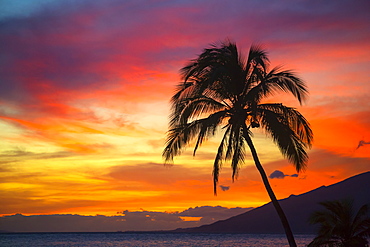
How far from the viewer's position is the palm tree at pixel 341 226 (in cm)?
2566

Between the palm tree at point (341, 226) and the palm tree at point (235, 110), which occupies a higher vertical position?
the palm tree at point (235, 110)

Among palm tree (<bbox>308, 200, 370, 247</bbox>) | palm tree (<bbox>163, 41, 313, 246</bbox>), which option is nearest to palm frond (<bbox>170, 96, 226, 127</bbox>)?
palm tree (<bbox>163, 41, 313, 246</bbox>)

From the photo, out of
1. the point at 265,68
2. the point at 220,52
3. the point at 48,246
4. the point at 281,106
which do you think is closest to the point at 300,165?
the point at 281,106

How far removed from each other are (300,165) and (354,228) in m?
7.03

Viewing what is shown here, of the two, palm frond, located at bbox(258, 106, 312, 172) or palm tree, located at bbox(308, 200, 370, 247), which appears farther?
palm tree, located at bbox(308, 200, 370, 247)

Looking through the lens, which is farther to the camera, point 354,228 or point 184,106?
point 354,228

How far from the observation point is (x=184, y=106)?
22.7 m

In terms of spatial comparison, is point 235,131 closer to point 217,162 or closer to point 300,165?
point 217,162

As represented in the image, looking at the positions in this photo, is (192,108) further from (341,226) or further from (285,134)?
(341,226)

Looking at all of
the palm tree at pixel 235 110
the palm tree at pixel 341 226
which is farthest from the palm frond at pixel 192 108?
the palm tree at pixel 341 226

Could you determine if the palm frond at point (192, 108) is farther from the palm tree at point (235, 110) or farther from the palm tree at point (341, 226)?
the palm tree at point (341, 226)

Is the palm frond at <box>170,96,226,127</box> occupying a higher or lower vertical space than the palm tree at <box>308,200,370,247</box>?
higher

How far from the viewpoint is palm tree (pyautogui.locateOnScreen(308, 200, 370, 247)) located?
84.2 ft

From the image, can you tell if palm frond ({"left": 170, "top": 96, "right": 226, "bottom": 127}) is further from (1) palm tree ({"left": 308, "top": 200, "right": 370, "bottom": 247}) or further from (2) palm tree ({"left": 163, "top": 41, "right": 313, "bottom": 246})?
(1) palm tree ({"left": 308, "top": 200, "right": 370, "bottom": 247})
